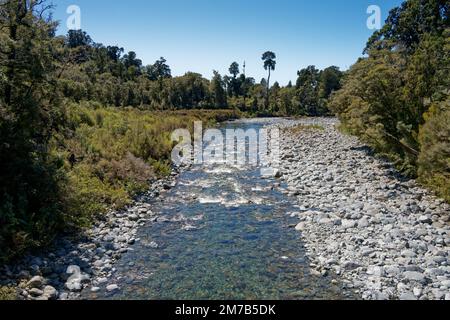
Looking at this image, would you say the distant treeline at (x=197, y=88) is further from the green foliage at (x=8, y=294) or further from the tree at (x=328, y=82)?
the green foliage at (x=8, y=294)

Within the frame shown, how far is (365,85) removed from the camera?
17703mm

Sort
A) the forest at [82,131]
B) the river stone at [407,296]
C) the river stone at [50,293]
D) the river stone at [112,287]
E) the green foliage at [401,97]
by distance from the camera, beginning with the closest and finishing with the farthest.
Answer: the river stone at [407,296], the river stone at [50,293], the river stone at [112,287], the forest at [82,131], the green foliage at [401,97]

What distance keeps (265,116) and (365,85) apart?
6353cm

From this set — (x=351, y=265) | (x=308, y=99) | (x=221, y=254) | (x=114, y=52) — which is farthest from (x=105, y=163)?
(x=114, y=52)

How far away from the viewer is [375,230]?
10.2 meters

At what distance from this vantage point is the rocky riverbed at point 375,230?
300 inches

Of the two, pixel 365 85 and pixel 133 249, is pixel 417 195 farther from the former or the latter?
pixel 133 249

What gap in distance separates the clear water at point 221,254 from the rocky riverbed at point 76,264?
15.7 inches

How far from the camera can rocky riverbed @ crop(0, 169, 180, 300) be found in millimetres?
7273

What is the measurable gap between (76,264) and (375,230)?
829 cm

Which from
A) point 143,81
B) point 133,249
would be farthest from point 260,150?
point 143,81

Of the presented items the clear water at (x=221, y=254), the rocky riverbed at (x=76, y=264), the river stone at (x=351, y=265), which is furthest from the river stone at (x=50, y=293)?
the river stone at (x=351, y=265)

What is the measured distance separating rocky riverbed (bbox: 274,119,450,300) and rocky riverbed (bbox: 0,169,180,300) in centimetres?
533

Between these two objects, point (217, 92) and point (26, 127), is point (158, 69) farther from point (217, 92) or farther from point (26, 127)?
point (26, 127)
